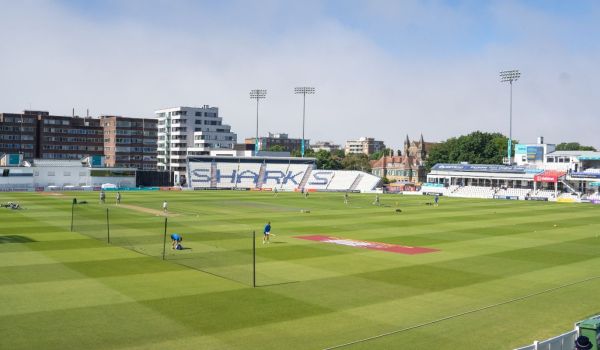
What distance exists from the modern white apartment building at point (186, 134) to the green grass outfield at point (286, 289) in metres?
125

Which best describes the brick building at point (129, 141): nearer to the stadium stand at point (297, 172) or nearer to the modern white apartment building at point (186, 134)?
the modern white apartment building at point (186, 134)

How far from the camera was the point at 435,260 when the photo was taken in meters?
31.4

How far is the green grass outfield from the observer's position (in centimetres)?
1694

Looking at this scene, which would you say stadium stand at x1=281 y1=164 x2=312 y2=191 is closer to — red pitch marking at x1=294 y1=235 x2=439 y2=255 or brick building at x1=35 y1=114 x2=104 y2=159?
brick building at x1=35 y1=114 x2=104 y2=159

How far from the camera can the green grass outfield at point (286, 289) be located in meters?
16.9

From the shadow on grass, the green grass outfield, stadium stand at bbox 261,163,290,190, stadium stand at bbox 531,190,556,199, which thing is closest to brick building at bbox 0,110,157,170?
stadium stand at bbox 261,163,290,190

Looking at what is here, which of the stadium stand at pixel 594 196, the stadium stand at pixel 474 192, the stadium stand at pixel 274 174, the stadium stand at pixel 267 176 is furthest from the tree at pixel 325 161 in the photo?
the stadium stand at pixel 594 196

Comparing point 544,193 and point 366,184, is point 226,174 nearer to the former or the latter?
point 366,184

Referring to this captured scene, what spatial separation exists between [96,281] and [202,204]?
154 ft

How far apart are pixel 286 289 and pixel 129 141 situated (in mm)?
140768

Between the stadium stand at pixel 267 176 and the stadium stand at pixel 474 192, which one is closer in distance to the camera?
the stadium stand at pixel 474 192

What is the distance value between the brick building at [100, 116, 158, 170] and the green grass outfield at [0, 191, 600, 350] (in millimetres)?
111983

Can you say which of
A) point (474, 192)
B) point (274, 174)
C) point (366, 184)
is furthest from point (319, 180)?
point (474, 192)

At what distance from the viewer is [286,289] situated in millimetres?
23344
